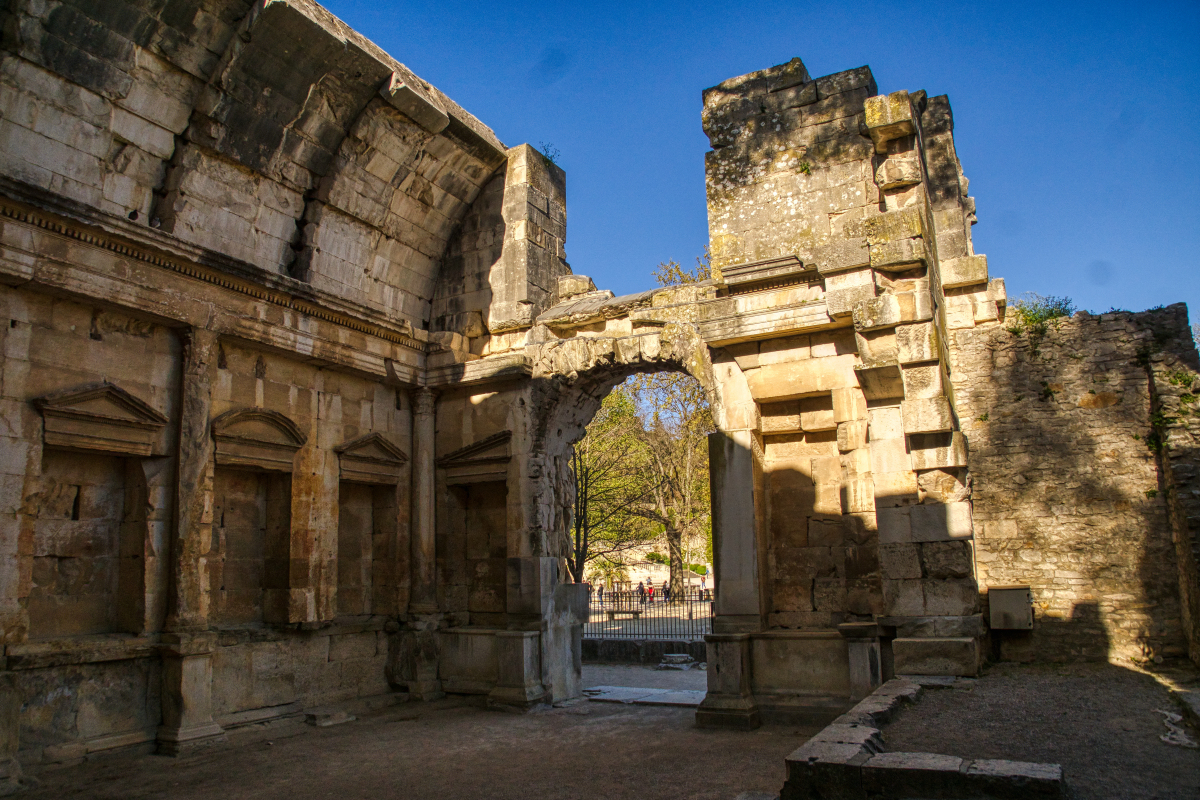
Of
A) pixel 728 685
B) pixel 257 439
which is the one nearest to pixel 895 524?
pixel 728 685

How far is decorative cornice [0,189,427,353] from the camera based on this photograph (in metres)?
6.93

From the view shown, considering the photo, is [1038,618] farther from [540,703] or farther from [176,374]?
[176,374]

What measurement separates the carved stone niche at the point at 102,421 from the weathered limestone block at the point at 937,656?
6868mm

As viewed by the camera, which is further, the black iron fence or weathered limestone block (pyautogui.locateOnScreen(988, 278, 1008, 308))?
the black iron fence

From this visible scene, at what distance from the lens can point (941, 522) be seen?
23.5 feet

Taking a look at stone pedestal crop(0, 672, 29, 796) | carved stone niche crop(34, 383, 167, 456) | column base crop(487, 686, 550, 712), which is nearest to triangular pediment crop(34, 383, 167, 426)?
carved stone niche crop(34, 383, 167, 456)

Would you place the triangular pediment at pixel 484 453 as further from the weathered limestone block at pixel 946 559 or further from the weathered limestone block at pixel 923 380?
the weathered limestone block at pixel 946 559

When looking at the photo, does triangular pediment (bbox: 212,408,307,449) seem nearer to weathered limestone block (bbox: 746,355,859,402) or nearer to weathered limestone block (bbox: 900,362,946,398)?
weathered limestone block (bbox: 746,355,859,402)

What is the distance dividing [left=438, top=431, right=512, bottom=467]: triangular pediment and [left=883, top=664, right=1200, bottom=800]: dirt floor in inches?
229

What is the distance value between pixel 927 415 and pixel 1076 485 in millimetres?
3097

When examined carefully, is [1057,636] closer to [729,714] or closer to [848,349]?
[729,714]

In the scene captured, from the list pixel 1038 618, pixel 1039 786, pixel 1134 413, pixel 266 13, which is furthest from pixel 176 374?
pixel 1134 413

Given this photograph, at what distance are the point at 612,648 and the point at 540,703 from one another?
613 cm

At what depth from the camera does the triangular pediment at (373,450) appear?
32.5ft
